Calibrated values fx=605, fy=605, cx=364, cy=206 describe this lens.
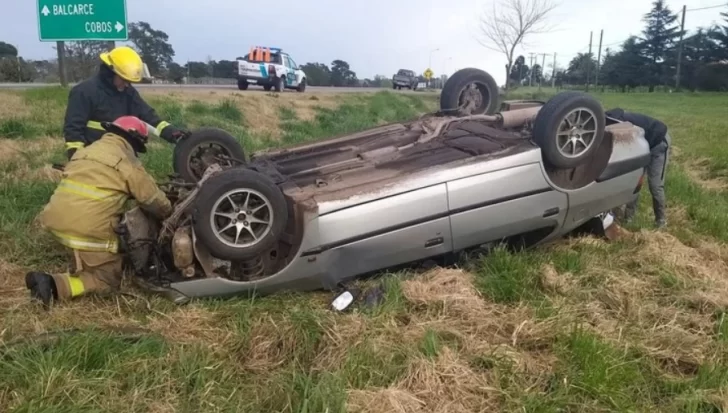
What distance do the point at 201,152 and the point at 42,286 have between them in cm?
161

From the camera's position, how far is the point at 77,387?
2.45 m

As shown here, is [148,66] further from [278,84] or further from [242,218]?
[242,218]

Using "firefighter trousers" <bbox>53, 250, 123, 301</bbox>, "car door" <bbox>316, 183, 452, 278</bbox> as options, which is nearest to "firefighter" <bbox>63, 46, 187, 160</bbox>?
"firefighter trousers" <bbox>53, 250, 123, 301</bbox>

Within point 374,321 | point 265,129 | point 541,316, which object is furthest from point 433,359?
point 265,129

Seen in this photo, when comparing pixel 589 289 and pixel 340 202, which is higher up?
pixel 340 202

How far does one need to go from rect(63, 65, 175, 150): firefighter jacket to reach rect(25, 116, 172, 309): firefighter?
98 centimetres

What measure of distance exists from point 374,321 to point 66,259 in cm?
235

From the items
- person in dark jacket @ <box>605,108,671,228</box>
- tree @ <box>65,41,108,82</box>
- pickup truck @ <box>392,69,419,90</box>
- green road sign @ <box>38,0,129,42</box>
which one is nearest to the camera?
person in dark jacket @ <box>605,108,671,228</box>

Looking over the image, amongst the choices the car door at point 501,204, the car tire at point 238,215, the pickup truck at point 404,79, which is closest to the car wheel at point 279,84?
the car door at point 501,204

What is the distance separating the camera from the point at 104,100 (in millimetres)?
4520

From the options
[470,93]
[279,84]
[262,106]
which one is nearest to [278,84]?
[279,84]

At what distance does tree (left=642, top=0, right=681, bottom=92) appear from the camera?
168 feet

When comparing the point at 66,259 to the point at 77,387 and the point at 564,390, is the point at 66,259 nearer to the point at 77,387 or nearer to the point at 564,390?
the point at 77,387

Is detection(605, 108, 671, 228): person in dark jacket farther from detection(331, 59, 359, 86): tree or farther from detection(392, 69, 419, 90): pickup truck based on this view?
detection(331, 59, 359, 86): tree
